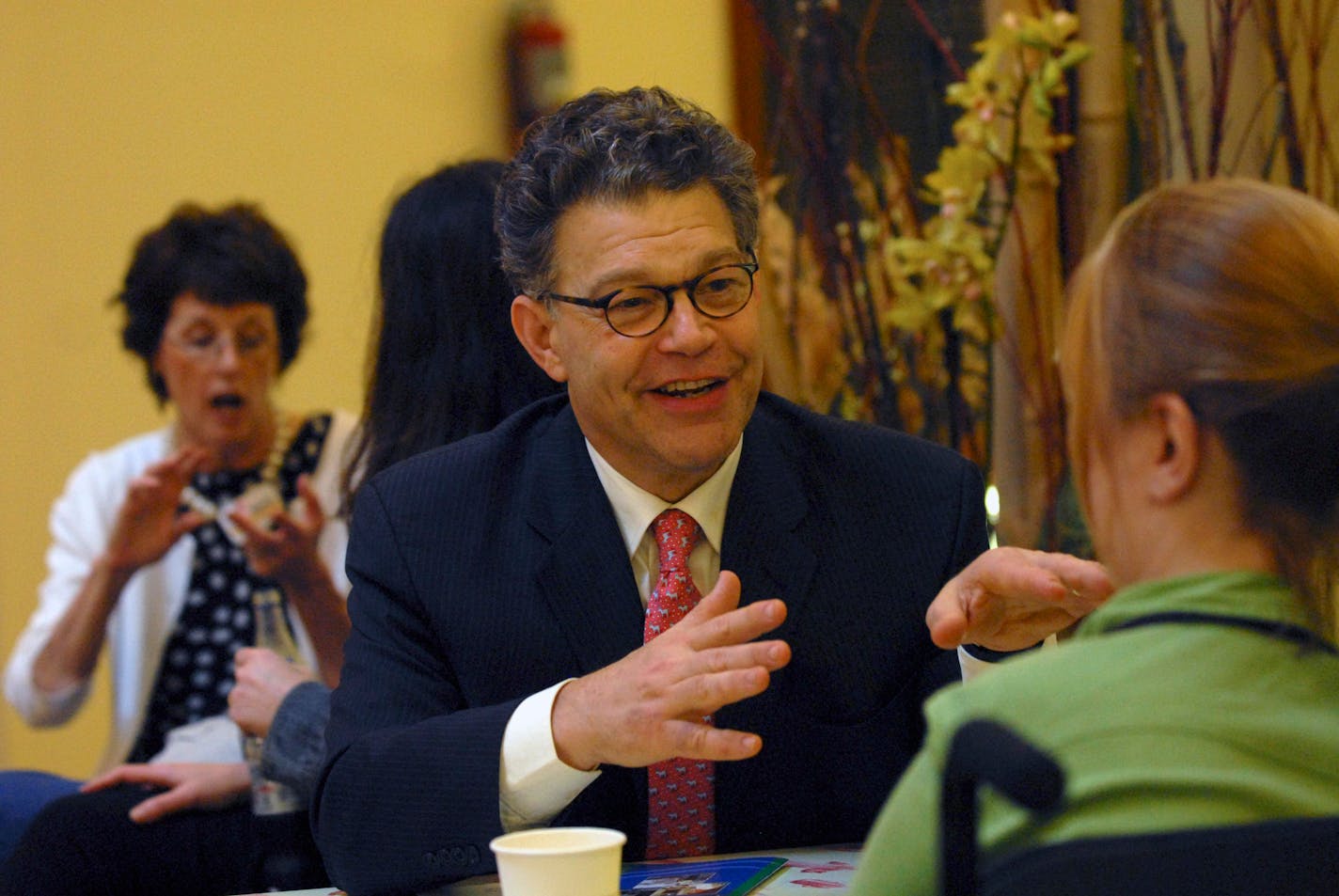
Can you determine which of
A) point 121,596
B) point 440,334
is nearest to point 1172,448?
point 440,334

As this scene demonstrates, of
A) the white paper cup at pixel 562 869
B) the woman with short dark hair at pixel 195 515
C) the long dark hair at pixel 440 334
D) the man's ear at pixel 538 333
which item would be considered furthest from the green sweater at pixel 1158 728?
the woman with short dark hair at pixel 195 515

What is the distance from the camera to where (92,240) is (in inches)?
152

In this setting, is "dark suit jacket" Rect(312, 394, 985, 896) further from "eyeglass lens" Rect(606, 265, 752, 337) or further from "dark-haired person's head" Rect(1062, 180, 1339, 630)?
"dark-haired person's head" Rect(1062, 180, 1339, 630)

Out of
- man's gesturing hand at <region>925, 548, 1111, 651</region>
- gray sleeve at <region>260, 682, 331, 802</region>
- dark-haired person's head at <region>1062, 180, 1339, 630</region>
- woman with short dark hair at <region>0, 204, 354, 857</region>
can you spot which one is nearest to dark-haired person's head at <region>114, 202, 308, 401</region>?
woman with short dark hair at <region>0, 204, 354, 857</region>

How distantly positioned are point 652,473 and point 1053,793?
1.00 metres

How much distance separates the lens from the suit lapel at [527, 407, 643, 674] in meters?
1.62

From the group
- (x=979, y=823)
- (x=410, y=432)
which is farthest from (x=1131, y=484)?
(x=410, y=432)

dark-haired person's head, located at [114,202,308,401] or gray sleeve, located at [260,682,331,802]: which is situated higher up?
dark-haired person's head, located at [114,202,308,401]

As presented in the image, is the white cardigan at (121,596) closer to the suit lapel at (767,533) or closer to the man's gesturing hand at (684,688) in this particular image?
the suit lapel at (767,533)

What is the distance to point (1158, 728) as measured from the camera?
78 cm

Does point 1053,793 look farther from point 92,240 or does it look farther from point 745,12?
point 92,240

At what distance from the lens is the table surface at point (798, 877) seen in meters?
1.26

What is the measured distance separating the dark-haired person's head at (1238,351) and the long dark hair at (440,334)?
4.58ft

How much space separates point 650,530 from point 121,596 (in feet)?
5.77
